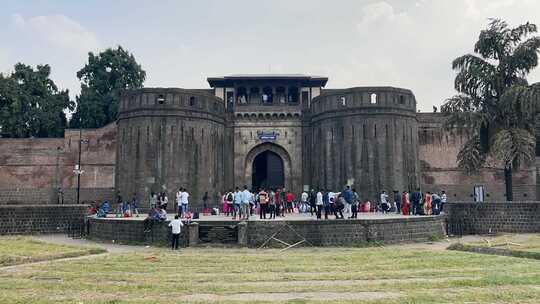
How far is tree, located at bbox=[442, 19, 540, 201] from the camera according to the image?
21453mm

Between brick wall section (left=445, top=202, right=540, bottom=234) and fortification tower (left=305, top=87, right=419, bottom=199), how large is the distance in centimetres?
911

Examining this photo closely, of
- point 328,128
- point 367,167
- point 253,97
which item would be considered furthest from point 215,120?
point 367,167

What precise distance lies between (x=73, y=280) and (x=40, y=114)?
37.0 meters

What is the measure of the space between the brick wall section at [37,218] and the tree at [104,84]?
2227 cm

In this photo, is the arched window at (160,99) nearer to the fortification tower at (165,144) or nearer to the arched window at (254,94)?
the fortification tower at (165,144)

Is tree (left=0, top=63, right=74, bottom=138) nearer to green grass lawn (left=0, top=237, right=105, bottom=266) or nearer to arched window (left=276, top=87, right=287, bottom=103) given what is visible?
arched window (left=276, top=87, right=287, bottom=103)

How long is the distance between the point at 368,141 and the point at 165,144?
→ 13350 mm

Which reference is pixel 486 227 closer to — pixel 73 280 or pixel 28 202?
pixel 73 280

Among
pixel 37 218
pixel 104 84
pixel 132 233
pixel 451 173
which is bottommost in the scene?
pixel 132 233

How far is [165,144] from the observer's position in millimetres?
30516

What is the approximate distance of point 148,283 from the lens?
9.05 meters

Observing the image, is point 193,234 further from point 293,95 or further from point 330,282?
point 293,95

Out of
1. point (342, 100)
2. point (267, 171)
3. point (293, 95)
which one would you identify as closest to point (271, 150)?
point (267, 171)

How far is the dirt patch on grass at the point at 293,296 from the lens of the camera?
7.64 metres
